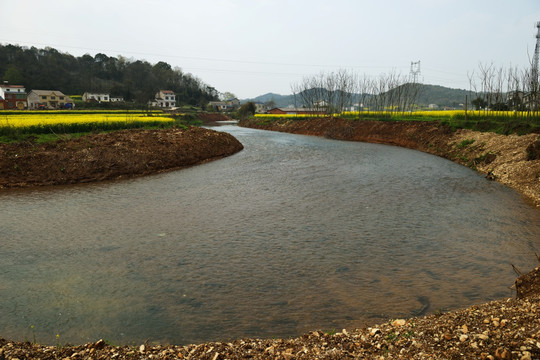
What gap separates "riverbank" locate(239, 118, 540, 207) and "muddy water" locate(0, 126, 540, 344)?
2.07 meters

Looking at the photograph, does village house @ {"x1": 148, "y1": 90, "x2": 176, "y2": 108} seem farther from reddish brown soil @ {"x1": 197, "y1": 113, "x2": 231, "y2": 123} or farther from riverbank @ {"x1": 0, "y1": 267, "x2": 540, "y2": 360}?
riverbank @ {"x1": 0, "y1": 267, "x2": 540, "y2": 360}

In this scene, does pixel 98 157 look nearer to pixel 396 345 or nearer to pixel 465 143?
pixel 396 345

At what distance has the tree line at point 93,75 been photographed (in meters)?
99.8

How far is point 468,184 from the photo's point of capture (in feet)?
63.0

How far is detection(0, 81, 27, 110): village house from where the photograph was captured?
79188mm

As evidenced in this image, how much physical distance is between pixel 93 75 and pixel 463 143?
13125 cm

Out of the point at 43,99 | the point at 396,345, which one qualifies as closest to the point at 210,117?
the point at 43,99

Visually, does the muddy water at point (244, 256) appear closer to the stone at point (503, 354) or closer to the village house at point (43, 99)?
the stone at point (503, 354)

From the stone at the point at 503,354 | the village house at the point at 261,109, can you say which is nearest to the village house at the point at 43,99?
the village house at the point at 261,109

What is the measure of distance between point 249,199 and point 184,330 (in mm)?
9764

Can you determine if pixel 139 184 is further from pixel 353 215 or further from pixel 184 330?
pixel 184 330

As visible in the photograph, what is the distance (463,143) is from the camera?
29234mm

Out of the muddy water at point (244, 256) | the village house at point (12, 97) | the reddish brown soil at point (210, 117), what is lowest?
the muddy water at point (244, 256)

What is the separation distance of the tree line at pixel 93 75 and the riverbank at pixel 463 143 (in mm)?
62653
